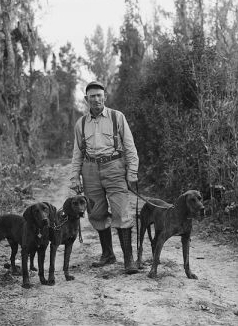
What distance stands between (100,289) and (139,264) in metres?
1.11

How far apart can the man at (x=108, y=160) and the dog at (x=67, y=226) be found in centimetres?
53

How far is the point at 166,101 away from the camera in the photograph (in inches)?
562

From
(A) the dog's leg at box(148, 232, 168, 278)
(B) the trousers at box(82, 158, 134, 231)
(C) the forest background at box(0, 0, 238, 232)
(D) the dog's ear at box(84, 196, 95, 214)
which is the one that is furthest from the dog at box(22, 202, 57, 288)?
(C) the forest background at box(0, 0, 238, 232)

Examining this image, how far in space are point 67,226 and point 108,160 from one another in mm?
1069

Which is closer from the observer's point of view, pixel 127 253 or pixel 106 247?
pixel 127 253

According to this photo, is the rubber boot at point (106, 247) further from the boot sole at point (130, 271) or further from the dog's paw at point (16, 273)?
the dog's paw at point (16, 273)

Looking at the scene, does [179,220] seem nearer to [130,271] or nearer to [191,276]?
[191,276]

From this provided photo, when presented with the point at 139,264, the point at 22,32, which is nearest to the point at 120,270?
the point at 139,264

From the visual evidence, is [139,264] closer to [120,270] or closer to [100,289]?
[120,270]

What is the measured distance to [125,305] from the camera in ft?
15.2

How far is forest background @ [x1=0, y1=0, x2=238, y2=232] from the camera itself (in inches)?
380

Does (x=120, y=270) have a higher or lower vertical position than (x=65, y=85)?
Answer: lower

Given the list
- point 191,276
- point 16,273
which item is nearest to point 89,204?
point 16,273

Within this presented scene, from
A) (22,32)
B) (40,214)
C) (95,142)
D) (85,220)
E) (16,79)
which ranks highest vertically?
(22,32)
